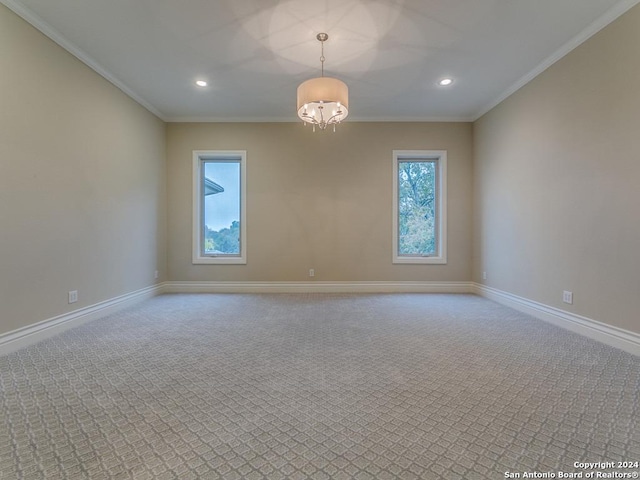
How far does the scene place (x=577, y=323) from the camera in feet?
8.80

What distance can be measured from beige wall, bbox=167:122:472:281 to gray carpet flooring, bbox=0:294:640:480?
6.02 feet

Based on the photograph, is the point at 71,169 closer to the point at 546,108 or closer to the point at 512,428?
the point at 512,428

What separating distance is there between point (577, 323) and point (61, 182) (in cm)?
536

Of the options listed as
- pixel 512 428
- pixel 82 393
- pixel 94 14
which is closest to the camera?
pixel 512 428

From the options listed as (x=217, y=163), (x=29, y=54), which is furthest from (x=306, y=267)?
(x=29, y=54)

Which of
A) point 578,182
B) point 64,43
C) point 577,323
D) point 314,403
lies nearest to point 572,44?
point 578,182

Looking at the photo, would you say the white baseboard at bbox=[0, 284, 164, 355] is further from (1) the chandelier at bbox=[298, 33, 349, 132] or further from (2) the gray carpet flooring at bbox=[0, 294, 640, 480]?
(1) the chandelier at bbox=[298, 33, 349, 132]

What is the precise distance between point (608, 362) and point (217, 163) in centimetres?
530

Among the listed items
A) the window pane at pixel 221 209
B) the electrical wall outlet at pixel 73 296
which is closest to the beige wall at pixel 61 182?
the electrical wall outlet at pixel 73 296

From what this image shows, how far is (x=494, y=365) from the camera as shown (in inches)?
78.6

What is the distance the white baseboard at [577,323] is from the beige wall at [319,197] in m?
1.03

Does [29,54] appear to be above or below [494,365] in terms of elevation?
above

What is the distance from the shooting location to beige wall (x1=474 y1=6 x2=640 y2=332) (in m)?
2.26

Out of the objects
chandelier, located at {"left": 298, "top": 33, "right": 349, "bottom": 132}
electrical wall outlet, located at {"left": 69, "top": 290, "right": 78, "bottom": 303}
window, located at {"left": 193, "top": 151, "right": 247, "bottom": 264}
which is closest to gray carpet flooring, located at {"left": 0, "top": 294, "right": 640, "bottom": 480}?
electrical wall outlet, located at {"left": 69, "top": 290, "right": 78, "bottom": 303}
